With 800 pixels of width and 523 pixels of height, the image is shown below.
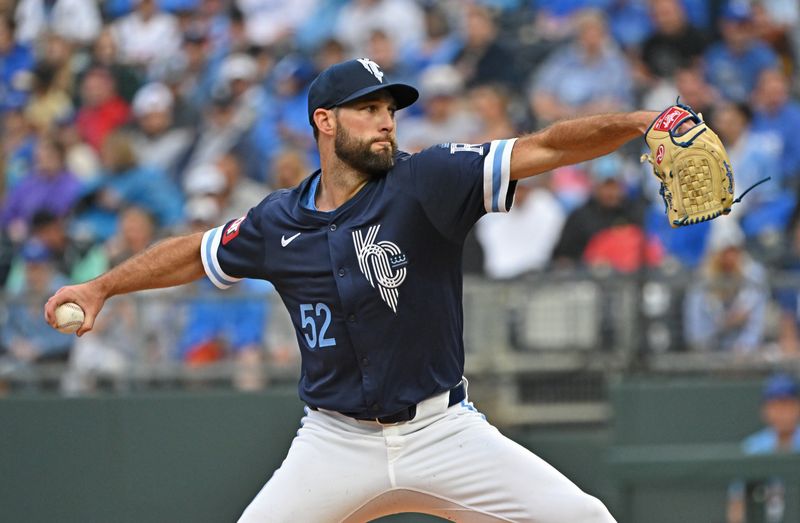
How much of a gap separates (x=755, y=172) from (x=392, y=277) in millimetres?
5758

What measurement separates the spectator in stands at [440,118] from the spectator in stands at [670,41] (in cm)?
152

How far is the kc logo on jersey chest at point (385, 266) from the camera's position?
4.90 metres

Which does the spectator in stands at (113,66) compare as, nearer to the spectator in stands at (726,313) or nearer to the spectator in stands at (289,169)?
the spectator in stands at (289,169)

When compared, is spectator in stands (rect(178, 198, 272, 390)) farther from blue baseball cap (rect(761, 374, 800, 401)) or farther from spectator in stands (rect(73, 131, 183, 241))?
blue baseball cap (rect(761, 374, 800, 401))

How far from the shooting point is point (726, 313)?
8.53 metres

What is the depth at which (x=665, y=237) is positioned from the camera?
9523 millimetres

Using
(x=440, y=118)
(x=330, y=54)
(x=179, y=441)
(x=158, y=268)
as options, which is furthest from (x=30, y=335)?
(x=158, y=268)

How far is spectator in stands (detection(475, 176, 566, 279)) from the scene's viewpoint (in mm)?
9922

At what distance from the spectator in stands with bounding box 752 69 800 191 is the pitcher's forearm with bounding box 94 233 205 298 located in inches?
228

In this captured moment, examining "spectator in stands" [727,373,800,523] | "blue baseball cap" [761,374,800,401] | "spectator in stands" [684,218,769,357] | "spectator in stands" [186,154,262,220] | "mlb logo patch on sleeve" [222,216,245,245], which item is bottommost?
"spectator in stands" [727,373,800,523]

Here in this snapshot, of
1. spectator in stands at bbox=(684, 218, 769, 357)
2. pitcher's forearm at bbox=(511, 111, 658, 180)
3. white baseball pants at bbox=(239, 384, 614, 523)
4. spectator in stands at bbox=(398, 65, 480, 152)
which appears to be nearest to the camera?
pitcher's forearm at bbox=(511, 111, 658, 180)

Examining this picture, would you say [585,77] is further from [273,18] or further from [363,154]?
[363,154]

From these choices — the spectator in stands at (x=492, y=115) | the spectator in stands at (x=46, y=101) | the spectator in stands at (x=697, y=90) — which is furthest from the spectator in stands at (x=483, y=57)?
the spectator in stands at (x=46, y=101)

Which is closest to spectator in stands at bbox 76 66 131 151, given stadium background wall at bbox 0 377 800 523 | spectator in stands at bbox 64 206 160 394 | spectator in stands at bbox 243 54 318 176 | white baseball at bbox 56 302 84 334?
spectator in stands at bbox 243 54 318 176
